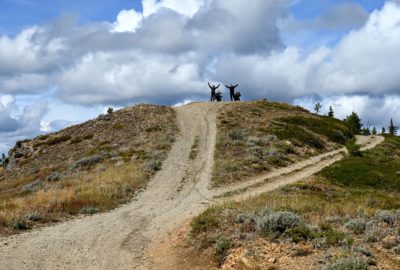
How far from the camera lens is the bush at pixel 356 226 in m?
16.1

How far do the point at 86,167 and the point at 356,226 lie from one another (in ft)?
103

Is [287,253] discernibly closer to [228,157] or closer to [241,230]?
[241,230]

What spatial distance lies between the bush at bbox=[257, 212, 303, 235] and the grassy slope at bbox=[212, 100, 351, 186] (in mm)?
18174

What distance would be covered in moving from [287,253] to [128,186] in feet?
64.0

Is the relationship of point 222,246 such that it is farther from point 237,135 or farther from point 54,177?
point 237,135

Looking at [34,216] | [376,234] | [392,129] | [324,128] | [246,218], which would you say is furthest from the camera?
[392,129]

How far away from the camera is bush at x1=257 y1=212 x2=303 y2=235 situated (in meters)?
16.5

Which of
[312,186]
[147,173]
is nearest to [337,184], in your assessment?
[312,186]

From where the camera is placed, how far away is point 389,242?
14422 millimetres

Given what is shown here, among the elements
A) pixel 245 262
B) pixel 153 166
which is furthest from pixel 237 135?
pixel 245 262

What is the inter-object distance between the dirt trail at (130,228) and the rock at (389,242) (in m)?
7.45

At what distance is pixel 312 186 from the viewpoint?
3316cm

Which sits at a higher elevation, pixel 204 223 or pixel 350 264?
pixel 204 223

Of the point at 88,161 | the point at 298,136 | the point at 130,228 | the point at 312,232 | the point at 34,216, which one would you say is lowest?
the point at 130,228
